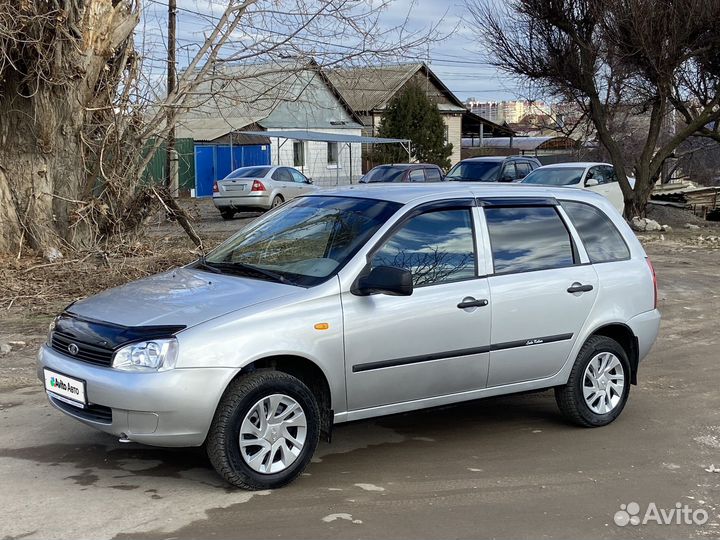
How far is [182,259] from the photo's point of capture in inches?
492

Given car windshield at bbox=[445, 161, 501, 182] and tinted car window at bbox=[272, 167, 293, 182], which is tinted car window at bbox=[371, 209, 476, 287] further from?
tinted car window at bbox=[272, 167, 293, 182]

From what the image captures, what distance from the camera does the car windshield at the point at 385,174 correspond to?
24.7 meters

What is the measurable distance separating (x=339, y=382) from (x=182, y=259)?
7833mm

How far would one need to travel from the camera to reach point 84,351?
16.1 feet

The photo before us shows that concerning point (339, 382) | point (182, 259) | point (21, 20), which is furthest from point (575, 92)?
point (339, 382)

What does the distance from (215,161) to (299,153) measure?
6519 mm

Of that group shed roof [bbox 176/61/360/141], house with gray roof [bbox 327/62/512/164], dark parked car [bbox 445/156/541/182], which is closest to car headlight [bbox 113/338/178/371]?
shed roof [bbox 176/61/360/141]

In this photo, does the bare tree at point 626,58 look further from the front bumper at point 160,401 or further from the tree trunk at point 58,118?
the front bumper at point 160,401

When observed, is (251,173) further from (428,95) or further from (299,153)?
(428,95)

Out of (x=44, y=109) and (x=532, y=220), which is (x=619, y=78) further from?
(x=532, y=220)

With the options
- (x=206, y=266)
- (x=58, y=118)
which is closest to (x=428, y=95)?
(x=58, y=118)

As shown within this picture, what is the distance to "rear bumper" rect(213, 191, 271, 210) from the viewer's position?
80.1 feet

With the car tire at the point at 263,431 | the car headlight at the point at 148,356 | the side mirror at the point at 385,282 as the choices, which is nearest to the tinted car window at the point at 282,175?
the side mirror at the point at 385,282

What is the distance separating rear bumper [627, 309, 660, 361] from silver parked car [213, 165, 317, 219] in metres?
18.4
